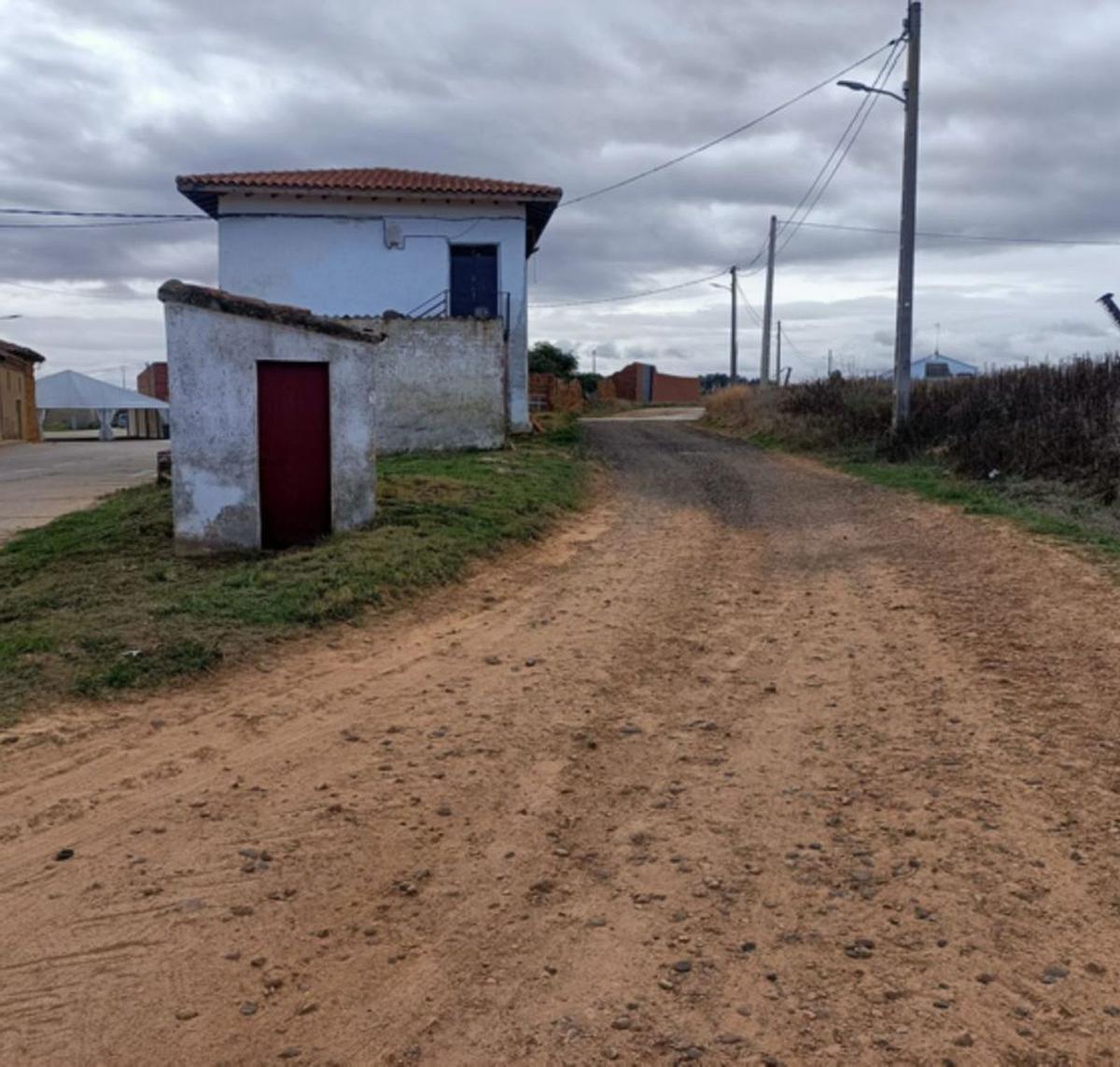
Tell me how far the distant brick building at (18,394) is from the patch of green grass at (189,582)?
103 ft

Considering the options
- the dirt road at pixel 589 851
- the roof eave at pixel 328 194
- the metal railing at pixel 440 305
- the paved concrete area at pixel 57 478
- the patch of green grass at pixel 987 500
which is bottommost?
the dirt road at pixel 589 851

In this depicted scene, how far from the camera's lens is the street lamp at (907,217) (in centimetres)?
1816

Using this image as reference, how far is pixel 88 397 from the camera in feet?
168

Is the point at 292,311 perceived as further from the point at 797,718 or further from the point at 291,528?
the point at 797,718

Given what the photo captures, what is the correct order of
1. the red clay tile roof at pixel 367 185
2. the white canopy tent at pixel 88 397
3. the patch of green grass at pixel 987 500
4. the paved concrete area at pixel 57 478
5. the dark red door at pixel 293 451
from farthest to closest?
1. the white canopy tent at pixel 88 397
2. the red clay tile roof at pixel 367 185
3. the paved concrete area at pixel 57 478
4. the patch of green grass at pixel 987 500
5. the dark red door at pixel 293 451

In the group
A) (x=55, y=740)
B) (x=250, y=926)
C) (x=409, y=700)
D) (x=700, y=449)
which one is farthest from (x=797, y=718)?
(x=700, y=449)

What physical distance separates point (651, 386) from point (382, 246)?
37.1 meters

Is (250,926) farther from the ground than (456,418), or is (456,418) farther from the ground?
(456,418)

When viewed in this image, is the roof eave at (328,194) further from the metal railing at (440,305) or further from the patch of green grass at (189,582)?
the patch of green grass at (189,582)

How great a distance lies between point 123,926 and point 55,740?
6.67 ft

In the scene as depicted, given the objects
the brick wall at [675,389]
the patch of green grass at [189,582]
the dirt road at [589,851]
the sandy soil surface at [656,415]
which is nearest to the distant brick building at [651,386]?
the brick wall at [675,389]

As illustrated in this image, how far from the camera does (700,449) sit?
22.5 meters

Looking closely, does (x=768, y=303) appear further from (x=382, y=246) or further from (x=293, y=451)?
(x=293, y=451)

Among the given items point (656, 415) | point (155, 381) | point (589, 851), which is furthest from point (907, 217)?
point (155, 381)
